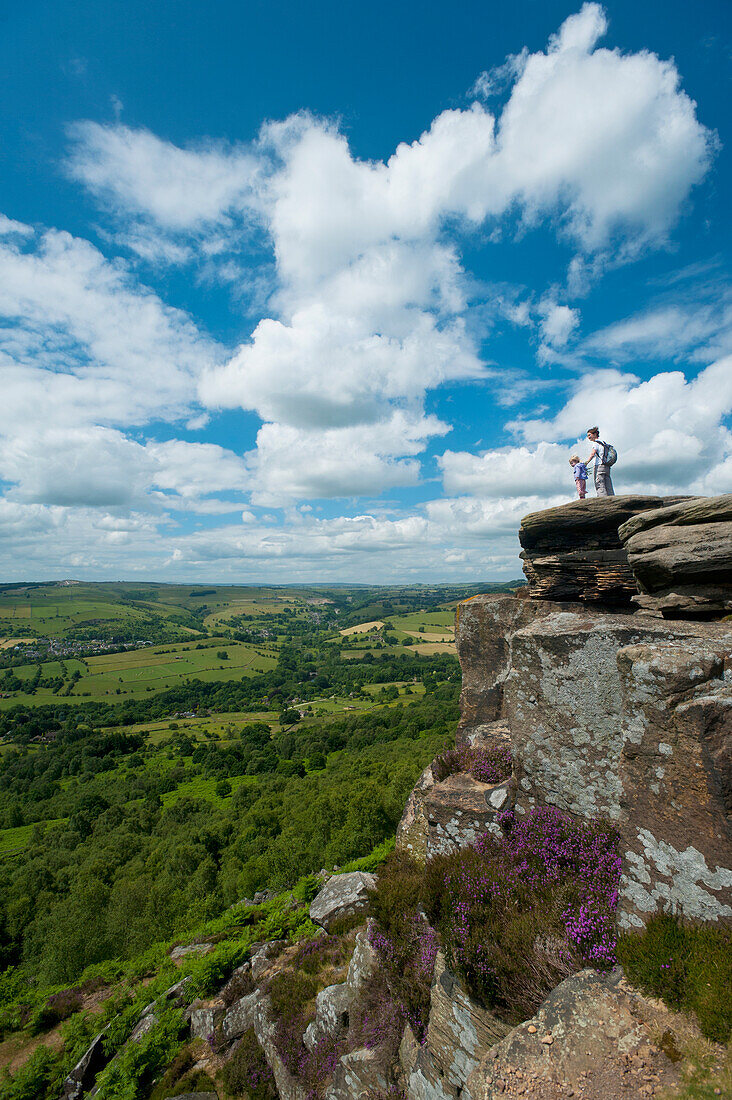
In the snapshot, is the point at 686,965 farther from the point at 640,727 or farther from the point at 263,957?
the point at 263,957

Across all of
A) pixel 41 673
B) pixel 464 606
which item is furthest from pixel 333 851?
pixel 41 673

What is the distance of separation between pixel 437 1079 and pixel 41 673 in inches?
8559

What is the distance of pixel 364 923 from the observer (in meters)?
13.8

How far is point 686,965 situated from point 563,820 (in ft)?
9.93

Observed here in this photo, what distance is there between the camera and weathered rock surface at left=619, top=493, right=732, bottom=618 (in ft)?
25.3

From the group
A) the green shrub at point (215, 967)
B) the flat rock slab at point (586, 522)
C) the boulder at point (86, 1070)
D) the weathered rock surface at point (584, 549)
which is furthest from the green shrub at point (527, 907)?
the boulder at point (86, 1070)

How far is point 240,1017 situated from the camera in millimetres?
13219

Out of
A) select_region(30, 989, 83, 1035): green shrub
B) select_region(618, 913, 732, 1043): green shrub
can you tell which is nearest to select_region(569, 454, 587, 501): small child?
select_region(618, 913, 732, 1043): green shrub

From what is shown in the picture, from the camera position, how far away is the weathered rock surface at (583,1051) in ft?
14.0

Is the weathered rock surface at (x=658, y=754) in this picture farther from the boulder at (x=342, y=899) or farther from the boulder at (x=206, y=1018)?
the boulder at (x=206, y=1018)

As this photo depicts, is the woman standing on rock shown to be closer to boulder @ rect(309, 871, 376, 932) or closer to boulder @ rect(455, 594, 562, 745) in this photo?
boulder @ rect(455, 594, 562, 745)

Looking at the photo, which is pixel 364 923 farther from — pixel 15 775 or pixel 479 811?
pixel 15 775

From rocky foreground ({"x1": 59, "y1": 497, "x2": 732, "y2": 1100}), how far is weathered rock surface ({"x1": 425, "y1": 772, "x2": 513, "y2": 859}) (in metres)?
0.05

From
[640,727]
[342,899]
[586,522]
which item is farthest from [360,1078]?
[586,522]
